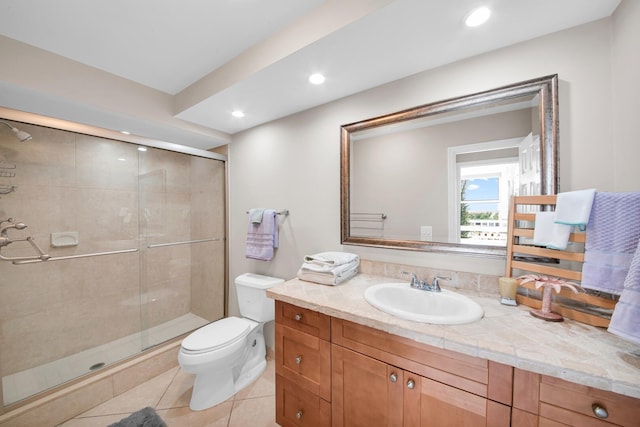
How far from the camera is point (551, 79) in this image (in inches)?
42.4

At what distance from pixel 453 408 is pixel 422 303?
1.62ft

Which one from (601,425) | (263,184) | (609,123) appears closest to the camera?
(601,425)

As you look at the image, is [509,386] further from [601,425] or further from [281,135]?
[281,135]

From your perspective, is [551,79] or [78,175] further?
[78,175]

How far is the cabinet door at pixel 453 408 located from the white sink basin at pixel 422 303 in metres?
0.24

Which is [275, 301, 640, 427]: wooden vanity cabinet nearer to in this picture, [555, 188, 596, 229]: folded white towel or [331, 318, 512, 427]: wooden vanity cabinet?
[331, 318, 512, 427]: wooden vanity cabinet

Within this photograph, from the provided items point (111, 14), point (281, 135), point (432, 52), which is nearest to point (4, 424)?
point (111, 14)

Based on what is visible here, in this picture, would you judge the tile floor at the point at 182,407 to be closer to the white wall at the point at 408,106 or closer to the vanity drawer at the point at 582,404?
the white wall at the point at 408,106

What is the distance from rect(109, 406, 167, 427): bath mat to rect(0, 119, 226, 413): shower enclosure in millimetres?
528

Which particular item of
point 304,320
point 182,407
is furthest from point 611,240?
point 182,407

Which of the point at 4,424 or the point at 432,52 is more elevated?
the point at 432,52

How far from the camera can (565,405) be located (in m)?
0.69

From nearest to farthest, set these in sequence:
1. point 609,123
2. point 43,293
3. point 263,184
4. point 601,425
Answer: point 601,425 < point 609,123 < point 43,293 < point 263,184

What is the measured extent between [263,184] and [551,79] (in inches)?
80.3
